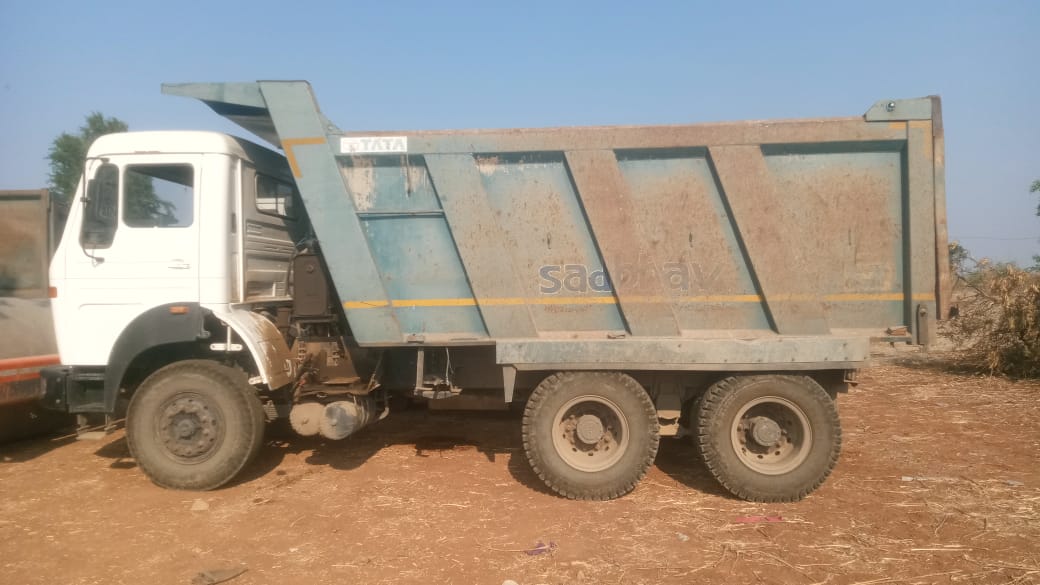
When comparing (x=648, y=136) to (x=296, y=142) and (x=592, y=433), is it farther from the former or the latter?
(x=296, y=142)

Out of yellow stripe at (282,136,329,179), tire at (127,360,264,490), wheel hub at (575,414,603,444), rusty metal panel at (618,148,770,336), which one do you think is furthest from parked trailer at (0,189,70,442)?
rusty metal panel at (618,148,770,336)

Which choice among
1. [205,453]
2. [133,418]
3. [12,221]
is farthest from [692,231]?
[12,221]

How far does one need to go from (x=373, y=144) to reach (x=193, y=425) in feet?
9.07

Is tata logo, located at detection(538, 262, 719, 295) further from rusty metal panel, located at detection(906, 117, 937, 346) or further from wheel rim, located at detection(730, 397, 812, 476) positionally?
rusty metal panel, located at detection(906, 117, 937, 346)

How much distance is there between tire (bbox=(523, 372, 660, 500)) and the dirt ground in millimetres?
172

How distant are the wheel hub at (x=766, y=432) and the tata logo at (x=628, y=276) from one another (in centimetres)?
117

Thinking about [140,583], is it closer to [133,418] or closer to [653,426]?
[133,418]

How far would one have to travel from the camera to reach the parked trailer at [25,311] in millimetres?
5621

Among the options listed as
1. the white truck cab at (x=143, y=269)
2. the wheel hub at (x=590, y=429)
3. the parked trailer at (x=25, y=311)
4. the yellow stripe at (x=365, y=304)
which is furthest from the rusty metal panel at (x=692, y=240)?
the parked trailer at (x=25, y=311)

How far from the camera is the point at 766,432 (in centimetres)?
439

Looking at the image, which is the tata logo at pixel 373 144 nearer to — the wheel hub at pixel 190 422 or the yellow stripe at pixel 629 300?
the yellow stripe at pixel 629 300

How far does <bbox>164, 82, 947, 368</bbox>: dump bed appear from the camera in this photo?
4.22 metres

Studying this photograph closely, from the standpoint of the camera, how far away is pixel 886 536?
379cm

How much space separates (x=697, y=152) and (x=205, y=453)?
474 centimetres
